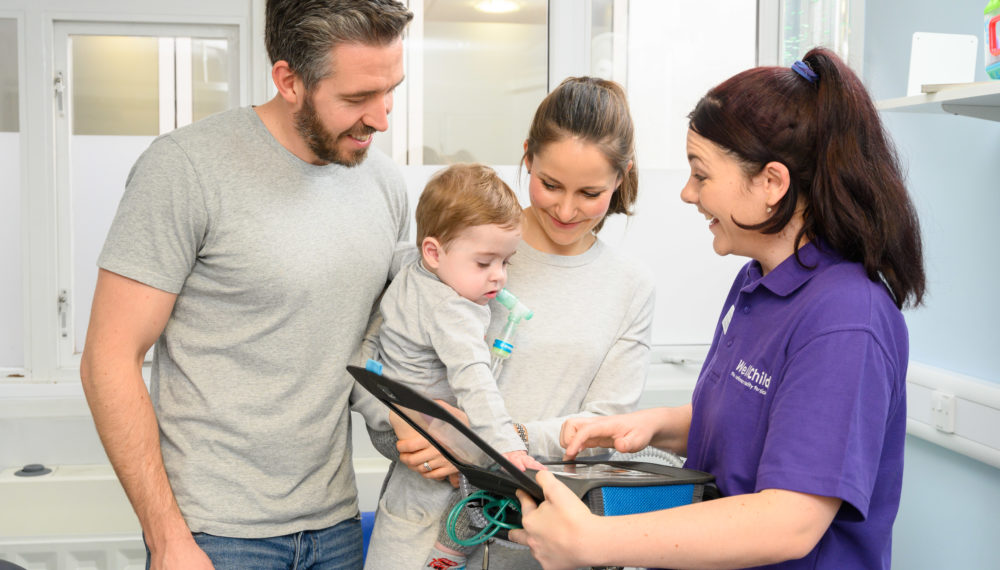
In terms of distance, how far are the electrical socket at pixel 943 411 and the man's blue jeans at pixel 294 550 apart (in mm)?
1467

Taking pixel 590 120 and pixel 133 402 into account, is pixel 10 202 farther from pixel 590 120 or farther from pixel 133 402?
pixel 590 120

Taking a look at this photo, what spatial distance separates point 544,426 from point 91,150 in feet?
6.68

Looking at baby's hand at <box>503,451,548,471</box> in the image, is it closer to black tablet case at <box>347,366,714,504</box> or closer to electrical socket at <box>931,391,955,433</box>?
black tablet case at <box>347,366,714,504</box>

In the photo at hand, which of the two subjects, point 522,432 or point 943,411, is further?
point 943,411

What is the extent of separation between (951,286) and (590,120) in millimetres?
1308

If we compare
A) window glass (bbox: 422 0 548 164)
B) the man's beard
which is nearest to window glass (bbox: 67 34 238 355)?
window glass (bbox: 422 0 548 164)

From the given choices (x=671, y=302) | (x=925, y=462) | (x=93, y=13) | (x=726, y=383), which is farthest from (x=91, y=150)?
(x=925, y=462)

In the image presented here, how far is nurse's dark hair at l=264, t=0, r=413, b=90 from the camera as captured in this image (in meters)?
1.24

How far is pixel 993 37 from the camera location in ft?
5.08

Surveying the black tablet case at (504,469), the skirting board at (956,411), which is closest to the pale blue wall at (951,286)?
the skirting board at (956,411)

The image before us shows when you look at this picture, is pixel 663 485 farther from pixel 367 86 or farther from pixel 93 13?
pixel 93 13

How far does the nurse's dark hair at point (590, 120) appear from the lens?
4.36 feet

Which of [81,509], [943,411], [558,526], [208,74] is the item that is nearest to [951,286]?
[943,411]

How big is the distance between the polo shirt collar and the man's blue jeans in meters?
0.82
